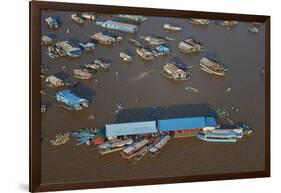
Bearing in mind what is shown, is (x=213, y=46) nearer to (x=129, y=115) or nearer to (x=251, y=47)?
(x=251, y=47)

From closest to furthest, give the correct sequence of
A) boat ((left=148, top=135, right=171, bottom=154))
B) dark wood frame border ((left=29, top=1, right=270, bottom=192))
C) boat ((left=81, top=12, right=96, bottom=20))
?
dark wood frame border ((left=29, top=1, right=270, bottom=192)) < boat ((left=81, top=12, right=96, bottom=20)) < boat ((left=148, top=135, right=171, bottom=154))

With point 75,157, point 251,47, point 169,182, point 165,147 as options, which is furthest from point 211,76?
point 75,157

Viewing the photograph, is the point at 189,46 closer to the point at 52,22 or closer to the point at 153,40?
the point at 153,40

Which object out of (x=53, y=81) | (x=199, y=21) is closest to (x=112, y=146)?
(x=53, y=81)

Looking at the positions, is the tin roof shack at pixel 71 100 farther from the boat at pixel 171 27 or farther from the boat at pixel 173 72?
the boat at pixel 171 27

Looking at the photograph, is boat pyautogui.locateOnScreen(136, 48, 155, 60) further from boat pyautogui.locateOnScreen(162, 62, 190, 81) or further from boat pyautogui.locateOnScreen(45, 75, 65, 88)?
boat pyautogui.locateOnScreen(45, 75, 65, 88)

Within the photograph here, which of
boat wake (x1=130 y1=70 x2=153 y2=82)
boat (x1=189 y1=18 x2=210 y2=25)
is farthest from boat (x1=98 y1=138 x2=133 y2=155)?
boat (x1=189 y1=18 x2=210 y2=25)
